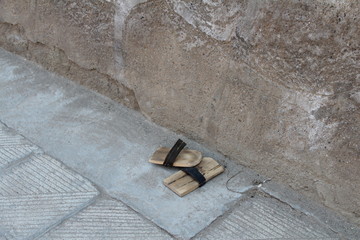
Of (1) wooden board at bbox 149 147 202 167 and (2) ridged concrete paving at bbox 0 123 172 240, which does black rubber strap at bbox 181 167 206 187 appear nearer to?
(1) wooden board at bbox 149 147 202 167

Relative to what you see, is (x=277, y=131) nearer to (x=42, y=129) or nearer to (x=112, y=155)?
(x=112, y=155)

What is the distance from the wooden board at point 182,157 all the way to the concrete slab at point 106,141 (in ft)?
0.13

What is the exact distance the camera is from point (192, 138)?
2.57 meters

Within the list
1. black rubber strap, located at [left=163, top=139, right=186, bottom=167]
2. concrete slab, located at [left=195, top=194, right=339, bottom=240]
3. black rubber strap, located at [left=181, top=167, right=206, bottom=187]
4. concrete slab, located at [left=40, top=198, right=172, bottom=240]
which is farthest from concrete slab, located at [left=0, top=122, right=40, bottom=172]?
concrete slab, located at [left=195, top=194, right=339, bottom=240]

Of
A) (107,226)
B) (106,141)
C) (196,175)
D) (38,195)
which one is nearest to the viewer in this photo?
(107,226)

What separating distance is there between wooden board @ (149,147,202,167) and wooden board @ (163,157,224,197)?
32 millimetres

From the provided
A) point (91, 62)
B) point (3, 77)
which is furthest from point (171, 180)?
point (3, 77)

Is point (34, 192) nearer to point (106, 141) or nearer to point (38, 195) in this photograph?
point (38, 195)

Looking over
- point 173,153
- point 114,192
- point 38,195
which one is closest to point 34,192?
point 38,195

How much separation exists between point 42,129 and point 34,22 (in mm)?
823

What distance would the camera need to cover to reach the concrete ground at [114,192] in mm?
2043

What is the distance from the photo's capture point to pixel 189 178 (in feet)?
7.63

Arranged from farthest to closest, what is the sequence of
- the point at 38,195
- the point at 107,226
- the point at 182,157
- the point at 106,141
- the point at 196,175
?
the point at 106,141 < the point at 182,157 < the point at 196,175 < the point at 38,195 < the point at 107,226

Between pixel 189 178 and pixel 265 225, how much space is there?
438 millimetres
